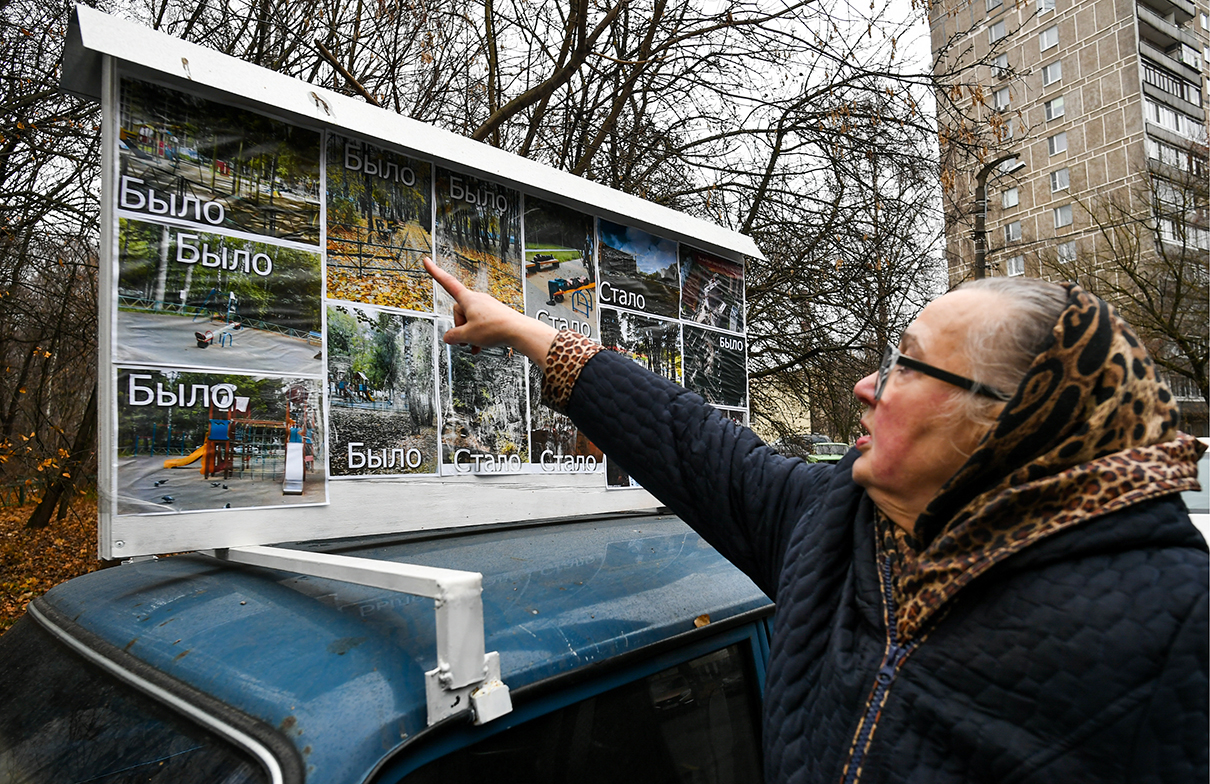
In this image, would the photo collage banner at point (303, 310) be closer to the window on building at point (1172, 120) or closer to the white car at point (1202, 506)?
the white car at point (1202, 506)

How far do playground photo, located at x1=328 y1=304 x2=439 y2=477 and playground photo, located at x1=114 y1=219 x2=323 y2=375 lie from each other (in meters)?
0.07

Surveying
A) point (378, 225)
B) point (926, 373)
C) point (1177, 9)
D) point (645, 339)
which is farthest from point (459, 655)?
point (1177, 9)

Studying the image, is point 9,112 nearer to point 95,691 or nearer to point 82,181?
point 82,181

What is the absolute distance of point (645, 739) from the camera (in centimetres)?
140

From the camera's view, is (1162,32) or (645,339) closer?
(645,339)

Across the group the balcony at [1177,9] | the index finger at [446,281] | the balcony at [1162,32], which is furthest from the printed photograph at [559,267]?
the balcony at [1177,9]

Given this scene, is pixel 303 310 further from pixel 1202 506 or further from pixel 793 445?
pixel 793 445

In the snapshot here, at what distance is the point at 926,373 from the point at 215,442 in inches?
58.5

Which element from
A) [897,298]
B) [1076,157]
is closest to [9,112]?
[897,298]

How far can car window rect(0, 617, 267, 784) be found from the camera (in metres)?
1.09

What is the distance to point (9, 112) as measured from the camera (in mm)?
5766

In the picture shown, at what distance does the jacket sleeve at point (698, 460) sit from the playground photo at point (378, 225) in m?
0.72

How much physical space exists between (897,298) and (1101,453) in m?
7.84

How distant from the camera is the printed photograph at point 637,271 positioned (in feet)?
8.42
